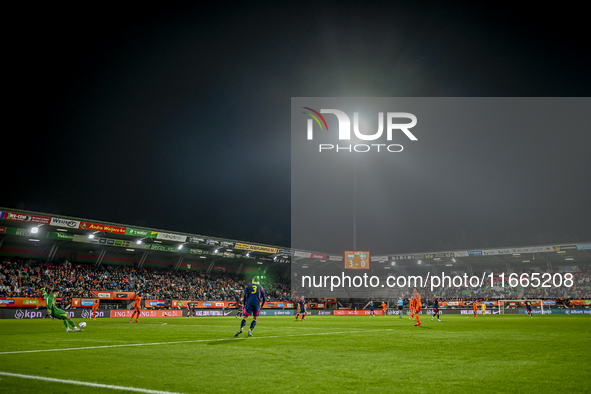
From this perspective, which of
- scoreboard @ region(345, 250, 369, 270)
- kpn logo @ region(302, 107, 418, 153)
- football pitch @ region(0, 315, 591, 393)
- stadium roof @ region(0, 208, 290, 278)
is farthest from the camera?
scoreboard @ region(345, 250, 369, 270)

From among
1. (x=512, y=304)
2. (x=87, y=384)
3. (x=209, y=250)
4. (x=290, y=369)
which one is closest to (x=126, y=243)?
(x=209, y=250)

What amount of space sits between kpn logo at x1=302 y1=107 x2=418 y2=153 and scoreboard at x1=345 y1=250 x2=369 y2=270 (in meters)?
15.5

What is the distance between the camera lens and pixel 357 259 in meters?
67.1

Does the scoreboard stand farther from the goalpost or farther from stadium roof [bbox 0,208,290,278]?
the goalpost

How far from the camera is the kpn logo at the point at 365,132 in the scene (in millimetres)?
54281

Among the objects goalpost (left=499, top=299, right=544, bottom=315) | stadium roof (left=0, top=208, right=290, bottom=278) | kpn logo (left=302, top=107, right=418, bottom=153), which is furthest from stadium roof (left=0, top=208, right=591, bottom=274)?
kpn logo (left=302, top=107, right=418, bottom=153)

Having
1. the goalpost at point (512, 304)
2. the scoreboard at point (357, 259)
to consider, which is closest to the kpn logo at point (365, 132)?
the scoreboard at point (357, 259)

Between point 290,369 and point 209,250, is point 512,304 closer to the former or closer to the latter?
point 209,250

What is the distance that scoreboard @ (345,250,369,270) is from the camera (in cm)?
6644

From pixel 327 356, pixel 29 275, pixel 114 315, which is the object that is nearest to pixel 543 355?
pixel 327 356

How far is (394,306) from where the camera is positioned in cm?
7162

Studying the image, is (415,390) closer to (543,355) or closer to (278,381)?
(278,381)

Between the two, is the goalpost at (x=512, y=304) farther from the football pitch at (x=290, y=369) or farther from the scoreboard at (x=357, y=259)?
the football pitch at (x=290, y=369)

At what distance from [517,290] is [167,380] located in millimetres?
75577
